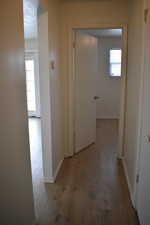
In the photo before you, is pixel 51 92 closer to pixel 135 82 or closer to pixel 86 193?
pixel 135 82

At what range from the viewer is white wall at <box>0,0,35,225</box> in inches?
49.1

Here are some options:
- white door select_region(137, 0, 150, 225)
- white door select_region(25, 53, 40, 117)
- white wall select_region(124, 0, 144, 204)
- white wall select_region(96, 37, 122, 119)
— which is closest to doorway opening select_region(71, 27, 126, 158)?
white wall select_region(124, 0, 144, 204)

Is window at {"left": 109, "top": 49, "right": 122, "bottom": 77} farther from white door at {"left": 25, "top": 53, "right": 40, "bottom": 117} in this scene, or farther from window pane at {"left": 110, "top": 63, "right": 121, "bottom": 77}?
white door at {"left": 25, "top": 53, "right": 40, "bottom": 117}

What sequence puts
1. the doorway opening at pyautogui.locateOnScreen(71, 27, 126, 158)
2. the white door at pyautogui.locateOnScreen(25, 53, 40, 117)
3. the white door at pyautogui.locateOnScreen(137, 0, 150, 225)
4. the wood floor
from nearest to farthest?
the white door at pyautogui.locateOnScreen(137, 0, 150, 225)
the wood floor
the doorway opening at pyautogui.locateOnScreen(71, 27, 126, 158)
the white door at pyautogui.locateOnScreen(25, 53, 40, 117)

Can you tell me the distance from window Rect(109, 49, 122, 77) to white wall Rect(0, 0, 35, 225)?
470cm

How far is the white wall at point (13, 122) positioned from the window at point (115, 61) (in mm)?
Answer: 4704

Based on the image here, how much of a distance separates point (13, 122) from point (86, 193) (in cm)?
149

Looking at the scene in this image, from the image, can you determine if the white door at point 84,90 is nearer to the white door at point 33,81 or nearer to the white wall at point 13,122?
the white wall at point 13,122

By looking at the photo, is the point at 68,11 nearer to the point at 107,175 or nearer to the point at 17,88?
the point at 17,88

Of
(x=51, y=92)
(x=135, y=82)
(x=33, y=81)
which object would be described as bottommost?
(x=51, y=92)

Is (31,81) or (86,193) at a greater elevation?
→ (31,81)

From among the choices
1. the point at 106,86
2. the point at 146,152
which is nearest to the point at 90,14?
the point at 146,152

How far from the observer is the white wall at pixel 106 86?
5816mm

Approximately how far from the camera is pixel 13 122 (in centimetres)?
138
